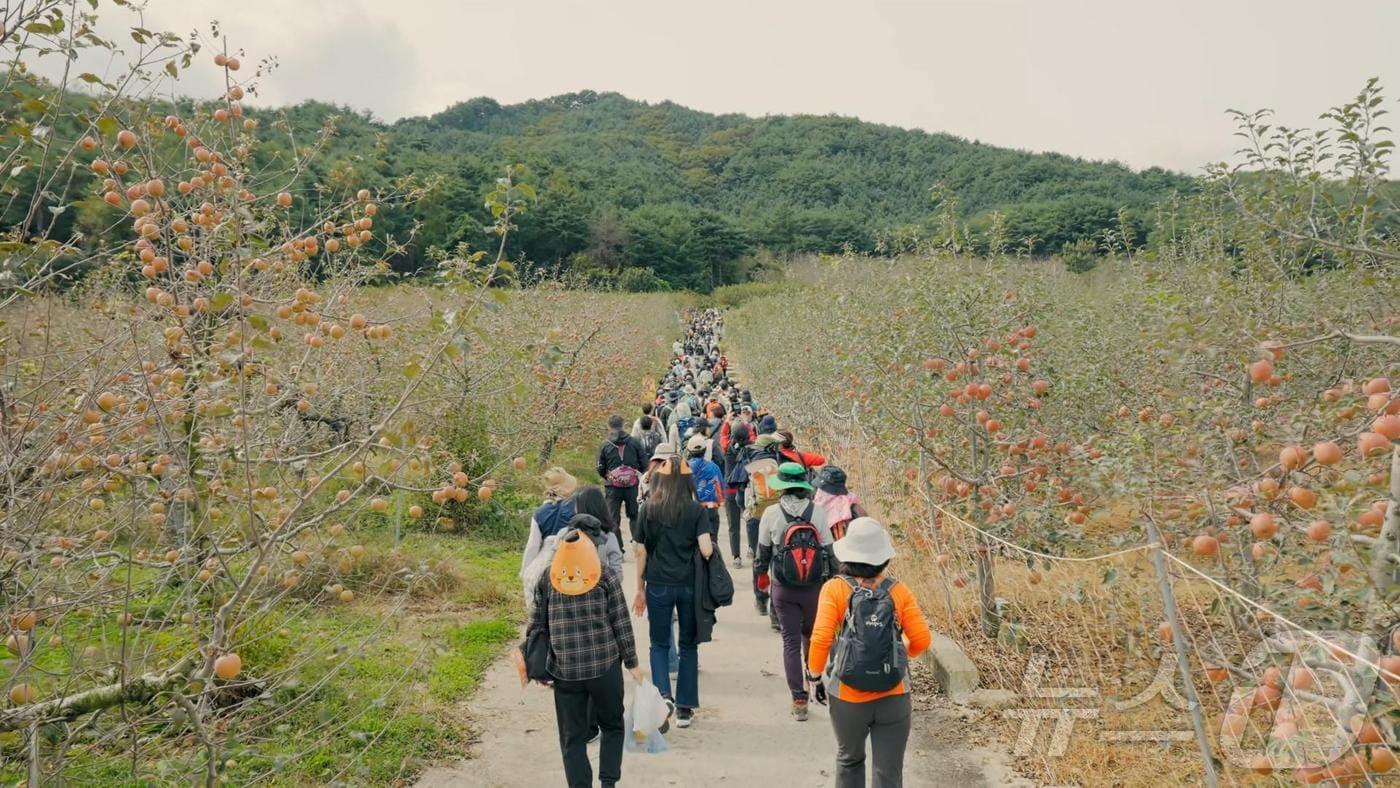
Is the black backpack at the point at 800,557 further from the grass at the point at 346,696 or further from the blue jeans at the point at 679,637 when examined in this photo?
the grass at the point at 346,696

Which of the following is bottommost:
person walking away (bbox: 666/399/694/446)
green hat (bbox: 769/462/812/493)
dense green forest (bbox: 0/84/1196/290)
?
person walking away (bbox: 666/399/694/446)

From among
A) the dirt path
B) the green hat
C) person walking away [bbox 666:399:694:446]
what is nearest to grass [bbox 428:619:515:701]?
the dirt path

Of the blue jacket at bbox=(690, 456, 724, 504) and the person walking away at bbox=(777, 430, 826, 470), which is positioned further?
the blue jacket at bbox=(690, 456, 724, 504)

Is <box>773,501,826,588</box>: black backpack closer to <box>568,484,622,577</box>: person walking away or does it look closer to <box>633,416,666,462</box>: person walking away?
<box>568,484,622,577</box>: person walking away

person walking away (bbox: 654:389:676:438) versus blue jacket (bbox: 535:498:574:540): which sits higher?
blue jacket (bbox: 535:498:574:540)

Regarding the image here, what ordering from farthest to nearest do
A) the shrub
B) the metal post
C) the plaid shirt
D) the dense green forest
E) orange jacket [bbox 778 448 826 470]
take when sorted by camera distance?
the dense green forest, the shrub, orange jacket [bbox 778 448 826 470], the plaid shirt, the metal post

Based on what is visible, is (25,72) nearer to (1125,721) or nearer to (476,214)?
(1125,721)

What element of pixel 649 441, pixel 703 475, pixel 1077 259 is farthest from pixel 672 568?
pixel 1077 259

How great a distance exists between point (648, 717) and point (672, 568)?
902 millimetres

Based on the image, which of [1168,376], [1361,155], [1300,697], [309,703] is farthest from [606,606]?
[1361,155]

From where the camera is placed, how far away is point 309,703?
205 inches

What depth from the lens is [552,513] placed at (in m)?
4.66

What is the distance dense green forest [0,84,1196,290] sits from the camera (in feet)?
110

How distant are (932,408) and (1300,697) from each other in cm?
441
